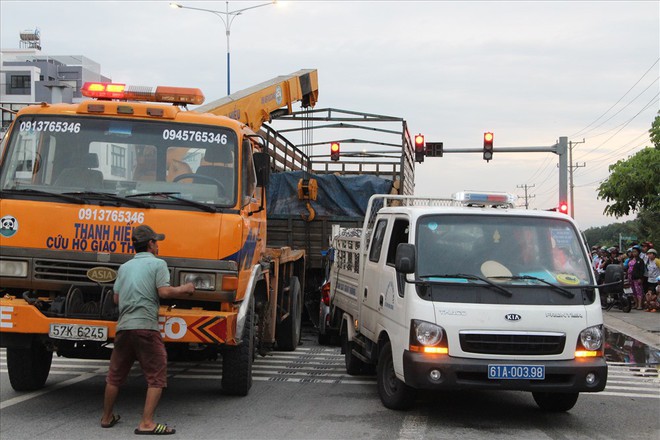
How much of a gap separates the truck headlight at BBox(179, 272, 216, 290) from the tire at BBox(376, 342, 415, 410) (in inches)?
71.8

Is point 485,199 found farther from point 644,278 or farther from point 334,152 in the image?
point 644,278

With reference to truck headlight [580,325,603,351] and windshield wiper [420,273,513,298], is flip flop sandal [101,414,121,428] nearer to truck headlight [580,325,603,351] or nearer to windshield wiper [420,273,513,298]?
windshield wiper [420,273,513,298]

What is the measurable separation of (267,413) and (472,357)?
1999 millimetres

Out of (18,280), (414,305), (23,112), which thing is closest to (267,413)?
(414,305)

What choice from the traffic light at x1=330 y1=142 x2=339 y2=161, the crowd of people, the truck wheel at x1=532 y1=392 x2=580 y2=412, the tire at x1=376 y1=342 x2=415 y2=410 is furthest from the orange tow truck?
the crowd of people

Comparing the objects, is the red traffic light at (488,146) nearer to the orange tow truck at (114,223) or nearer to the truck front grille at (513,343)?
the orange tow truck at (114,223)

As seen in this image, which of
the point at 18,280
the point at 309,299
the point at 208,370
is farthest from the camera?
the point at 309,299

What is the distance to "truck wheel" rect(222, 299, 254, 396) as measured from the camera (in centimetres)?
757

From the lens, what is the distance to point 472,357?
6480 mm

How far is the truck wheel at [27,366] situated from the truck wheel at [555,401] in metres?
4.95

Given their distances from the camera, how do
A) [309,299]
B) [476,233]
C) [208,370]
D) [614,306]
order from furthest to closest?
[614,306], [309,299], [208,370], [476,233]

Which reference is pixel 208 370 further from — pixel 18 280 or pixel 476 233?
pixel 476 233

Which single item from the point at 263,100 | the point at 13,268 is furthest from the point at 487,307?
the point at 263,100

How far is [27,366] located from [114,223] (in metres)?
2.03
